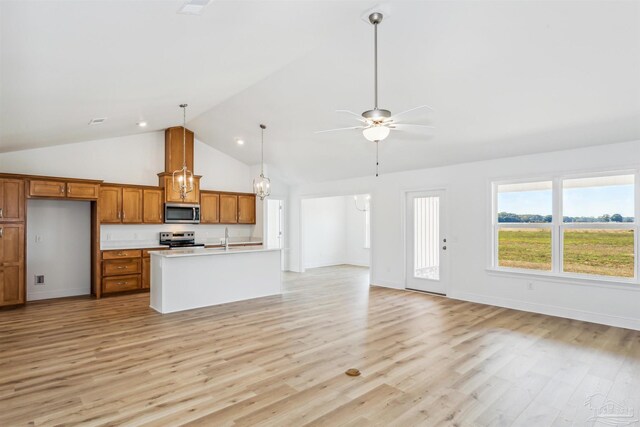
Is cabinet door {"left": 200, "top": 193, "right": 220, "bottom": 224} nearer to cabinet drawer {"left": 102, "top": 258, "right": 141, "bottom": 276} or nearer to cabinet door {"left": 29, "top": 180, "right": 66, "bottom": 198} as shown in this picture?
cabinet drawer {"left": 102, "top": 258, "right": 141, "bottom": 276}

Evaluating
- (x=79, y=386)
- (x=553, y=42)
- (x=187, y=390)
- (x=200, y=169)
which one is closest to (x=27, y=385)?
(x=79, y=386)

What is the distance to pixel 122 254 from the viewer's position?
6.85 meters

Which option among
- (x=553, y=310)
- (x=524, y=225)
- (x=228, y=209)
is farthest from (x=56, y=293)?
(x=553, y=310)

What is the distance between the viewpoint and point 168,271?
545 cm

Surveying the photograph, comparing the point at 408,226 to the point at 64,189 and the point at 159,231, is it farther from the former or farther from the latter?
the point at 64,189

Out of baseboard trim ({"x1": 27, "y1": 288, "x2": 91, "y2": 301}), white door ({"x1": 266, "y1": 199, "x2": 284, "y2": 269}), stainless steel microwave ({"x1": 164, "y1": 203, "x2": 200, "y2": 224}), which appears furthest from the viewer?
white door ({"x1": 266, "y1": 199, "x2": 284, "y2": 269})

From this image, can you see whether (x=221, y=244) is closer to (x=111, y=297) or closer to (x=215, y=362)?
(x=111, y=297)

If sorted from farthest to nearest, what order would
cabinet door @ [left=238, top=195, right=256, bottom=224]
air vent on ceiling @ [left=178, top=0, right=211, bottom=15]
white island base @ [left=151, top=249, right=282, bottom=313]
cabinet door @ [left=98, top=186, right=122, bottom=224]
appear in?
cabinet door @ [left=238, top=195, right=256, bottom=224], cabinet door @ [left=98, top=186, right=122, bottom=224], white island base @ [left=151, top=249, right=282, bottom=313], air vent on ceiling @ [left=178, top=0, right=211, bottom=15]

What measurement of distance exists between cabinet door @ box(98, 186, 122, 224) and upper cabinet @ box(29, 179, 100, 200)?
25 cm

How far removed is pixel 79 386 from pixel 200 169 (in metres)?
6.17

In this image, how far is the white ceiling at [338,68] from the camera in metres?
2.71

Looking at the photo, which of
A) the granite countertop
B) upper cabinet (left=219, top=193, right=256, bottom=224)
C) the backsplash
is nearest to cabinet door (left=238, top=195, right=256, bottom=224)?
upper cabinet (left=219, top=193, right=256, bottom=224)

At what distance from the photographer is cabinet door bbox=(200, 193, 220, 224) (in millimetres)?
8297

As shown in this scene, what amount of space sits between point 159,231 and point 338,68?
552cm
